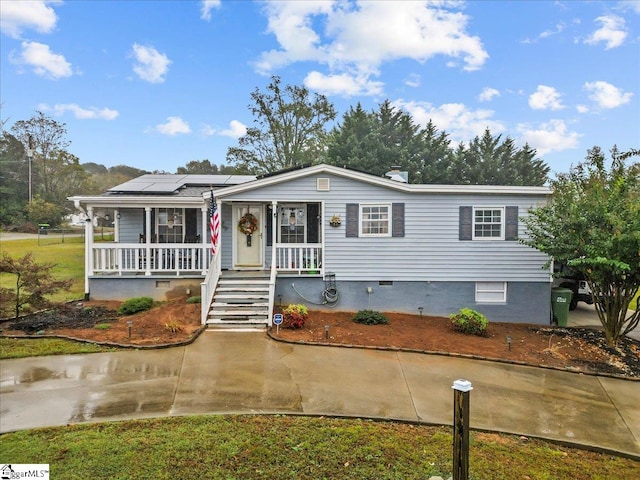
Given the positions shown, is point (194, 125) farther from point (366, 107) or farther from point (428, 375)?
point (428, 375)

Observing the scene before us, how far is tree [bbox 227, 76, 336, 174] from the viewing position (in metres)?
30.0

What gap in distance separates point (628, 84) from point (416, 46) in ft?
31.3

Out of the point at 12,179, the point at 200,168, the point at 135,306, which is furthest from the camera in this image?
the point at 200,168

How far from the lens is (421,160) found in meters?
30.7

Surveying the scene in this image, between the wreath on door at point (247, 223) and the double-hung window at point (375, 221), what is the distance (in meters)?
3.54

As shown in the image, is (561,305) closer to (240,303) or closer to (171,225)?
(240,303)

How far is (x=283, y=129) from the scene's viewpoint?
30.2 metres

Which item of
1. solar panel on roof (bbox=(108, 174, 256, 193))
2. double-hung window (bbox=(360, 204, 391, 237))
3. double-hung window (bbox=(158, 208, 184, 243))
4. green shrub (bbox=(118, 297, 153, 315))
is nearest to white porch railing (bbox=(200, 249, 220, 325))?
green shrub (bbox=(118, 297, 153, 315))

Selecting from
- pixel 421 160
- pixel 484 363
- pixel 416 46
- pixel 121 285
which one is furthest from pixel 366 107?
pixel 484 363

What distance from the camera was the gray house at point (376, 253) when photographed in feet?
36.3

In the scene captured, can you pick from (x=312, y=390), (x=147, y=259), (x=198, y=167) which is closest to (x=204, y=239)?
(x=147, y=259)

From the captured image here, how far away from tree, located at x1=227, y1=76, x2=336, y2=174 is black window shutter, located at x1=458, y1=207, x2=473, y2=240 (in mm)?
20065

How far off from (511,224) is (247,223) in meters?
8.12

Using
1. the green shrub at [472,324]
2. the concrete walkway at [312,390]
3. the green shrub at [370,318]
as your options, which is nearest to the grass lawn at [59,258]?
the concrete walkway at [312,390]
